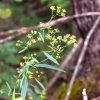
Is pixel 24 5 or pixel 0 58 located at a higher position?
pixel 24 5

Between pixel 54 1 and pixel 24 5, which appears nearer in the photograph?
pixel 54 1

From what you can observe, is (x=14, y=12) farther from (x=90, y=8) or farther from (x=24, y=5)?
(x=90, y=8)

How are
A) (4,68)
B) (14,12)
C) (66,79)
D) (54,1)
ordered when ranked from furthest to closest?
(14,12)
(66,79)
(54,1)
(4,68)

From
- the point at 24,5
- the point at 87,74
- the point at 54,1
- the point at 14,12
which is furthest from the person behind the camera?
the point at 24,5

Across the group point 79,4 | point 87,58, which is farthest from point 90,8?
point 87,58

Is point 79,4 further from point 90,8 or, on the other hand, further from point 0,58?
point 0,58

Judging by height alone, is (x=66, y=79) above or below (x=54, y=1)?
below

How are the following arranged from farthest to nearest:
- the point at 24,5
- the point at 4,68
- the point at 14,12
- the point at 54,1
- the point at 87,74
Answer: the point at 24,5, the point at 14,12, the point at 54,1, the point at 4,68, the point at 87,74

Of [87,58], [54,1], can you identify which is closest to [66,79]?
[54,1]

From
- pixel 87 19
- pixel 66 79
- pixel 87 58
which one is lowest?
pixel 66 79
